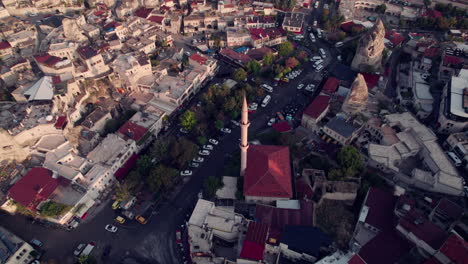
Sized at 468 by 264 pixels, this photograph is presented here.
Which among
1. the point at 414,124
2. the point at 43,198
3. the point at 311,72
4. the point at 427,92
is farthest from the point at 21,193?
the point at 427,92

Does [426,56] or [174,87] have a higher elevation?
[426,56]

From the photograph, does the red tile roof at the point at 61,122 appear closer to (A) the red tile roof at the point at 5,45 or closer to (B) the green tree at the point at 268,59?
(A) the red tile roof at the point at 5,45

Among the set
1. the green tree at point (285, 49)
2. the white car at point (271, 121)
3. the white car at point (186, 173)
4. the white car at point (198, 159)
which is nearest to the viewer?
the white car at point (186, 173)

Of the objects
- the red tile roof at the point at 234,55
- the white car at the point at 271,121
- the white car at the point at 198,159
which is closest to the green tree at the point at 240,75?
the red tile roof at the point at 234,55

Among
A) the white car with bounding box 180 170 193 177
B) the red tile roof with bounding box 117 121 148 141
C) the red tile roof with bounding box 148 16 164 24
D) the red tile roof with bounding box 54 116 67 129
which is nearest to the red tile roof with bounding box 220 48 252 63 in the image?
the red tile roof with bounding box 148 16 164 24

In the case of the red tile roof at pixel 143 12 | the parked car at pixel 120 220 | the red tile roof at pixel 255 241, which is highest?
the red tile roof at pixel 143 12

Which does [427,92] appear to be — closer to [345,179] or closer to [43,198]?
[345,179]

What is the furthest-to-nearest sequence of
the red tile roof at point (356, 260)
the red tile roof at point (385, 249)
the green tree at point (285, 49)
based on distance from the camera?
the green tree at point (285, 49)
the red tile roof at point (385, 249)
the red tile roof at point (356, 260)

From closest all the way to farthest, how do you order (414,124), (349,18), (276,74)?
1. (414,124)
2. (276,74)
3. (349,18)
